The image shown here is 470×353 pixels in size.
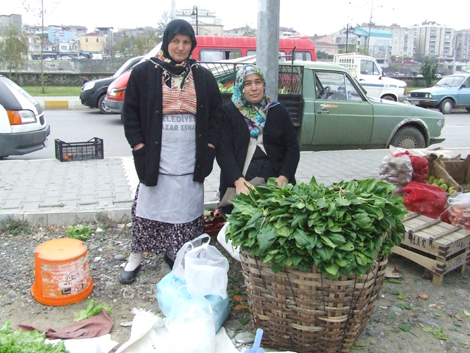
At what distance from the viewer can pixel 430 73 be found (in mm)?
27500

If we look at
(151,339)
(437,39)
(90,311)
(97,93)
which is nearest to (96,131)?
(97,93)

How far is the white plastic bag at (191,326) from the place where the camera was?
2.48 m

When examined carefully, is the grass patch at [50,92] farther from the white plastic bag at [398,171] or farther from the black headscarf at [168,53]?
the black headscarf at [168,53]

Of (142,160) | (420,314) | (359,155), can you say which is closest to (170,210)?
(142,160)

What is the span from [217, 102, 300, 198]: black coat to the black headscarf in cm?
39

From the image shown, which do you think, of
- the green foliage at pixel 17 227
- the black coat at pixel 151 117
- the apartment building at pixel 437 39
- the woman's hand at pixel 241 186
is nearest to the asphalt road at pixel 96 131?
the green foliage at pixel 17 227

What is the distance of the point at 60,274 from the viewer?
9.98 feet

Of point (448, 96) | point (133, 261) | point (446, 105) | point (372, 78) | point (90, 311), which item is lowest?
point (90, 311)

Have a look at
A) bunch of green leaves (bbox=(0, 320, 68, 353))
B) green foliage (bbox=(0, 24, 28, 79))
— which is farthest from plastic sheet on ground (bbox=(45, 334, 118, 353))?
green foliage (bbox=(0, 24, 28, 79))

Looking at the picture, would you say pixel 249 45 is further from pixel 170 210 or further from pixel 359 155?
pixel 170 210

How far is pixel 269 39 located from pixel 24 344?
3362 millimetres

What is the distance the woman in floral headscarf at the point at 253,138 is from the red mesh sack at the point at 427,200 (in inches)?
55.5

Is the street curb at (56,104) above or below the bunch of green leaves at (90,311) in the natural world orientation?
above

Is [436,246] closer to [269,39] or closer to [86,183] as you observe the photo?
[269,39]
